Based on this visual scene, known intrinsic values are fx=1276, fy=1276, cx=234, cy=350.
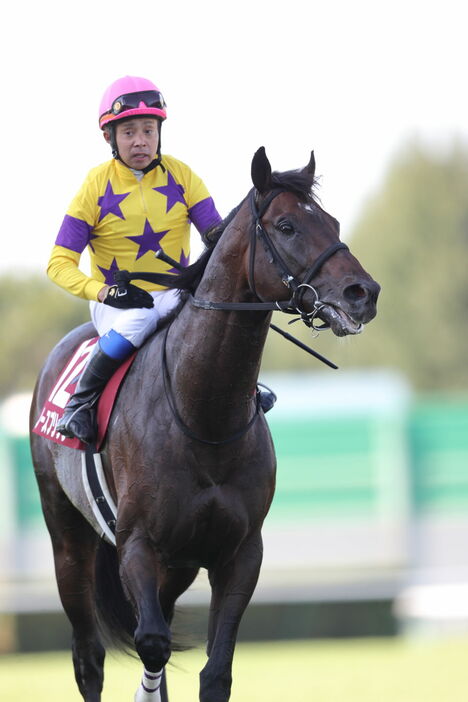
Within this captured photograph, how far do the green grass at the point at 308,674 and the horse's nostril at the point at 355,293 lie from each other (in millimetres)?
2989

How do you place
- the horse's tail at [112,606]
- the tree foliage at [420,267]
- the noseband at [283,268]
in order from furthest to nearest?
the tree foliage at [420,267], the horse's tail at [112,606], the noseband at [283,268]

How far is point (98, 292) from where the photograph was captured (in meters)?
5.32

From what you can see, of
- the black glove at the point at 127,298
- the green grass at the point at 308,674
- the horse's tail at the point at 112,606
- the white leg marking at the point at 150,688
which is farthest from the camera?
the green grass at the point at 308,674

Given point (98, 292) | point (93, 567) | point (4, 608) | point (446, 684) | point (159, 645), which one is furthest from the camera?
point (4, 608)

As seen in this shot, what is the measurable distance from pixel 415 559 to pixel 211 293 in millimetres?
8255

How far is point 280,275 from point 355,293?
1.20ft

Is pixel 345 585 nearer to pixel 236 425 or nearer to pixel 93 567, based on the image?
pixel 93 567

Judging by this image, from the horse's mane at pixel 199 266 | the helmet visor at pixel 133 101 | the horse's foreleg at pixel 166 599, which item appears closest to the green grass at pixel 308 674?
the horse's foreleg at pixel 166 599

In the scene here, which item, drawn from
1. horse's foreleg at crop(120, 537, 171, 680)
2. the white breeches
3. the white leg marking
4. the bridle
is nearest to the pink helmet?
the white breeches

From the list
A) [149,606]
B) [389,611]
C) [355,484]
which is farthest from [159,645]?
[389,611]

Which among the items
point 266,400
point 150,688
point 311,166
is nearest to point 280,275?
point 311,166

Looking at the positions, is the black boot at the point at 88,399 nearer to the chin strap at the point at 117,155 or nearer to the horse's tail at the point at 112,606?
the chin strap at the point at 117,155

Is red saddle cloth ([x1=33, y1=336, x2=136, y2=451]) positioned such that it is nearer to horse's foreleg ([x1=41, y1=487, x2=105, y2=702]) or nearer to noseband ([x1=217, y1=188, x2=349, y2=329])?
horse's foreleg ([x1=41, y1=487, x2=105, y2=702])

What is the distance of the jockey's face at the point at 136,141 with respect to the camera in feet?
17.9
